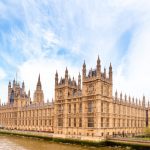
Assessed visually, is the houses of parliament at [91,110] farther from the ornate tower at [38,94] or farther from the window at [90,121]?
the ornate tower at [38,94]

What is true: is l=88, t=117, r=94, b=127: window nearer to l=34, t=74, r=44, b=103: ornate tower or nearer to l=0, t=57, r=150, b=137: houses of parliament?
l=0, t=57, r=150, b=137: houses of parliament

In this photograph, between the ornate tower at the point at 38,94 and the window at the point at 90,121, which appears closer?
the window at the point at 90,121

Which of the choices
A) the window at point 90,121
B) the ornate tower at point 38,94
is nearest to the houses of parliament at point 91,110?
the window at point 90,121

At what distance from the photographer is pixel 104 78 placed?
77062 mm

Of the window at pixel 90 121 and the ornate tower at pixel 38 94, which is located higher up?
the ornate tower at pixel 38 94

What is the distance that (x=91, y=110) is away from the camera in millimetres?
75750

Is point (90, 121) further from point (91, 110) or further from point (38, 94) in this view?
point (38, 94)

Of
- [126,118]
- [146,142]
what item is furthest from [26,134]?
[146,142]

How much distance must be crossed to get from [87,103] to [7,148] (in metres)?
28.1

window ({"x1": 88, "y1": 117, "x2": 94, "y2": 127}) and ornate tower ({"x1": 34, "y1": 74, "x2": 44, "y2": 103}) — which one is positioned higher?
ornate tower ({"x1": 34, "y1": 74, "x2": 44, "y2": 103})

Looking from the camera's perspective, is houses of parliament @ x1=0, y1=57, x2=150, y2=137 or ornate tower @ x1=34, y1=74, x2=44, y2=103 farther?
ornate tower @ x1=34, y1=74, x2=44, y2=103

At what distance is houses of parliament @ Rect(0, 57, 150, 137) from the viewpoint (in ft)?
245

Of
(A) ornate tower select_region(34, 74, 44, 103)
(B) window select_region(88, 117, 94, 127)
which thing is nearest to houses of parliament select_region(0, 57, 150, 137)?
(B) window select_region(88, 117, 94, 127)

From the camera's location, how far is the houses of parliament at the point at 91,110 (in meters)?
74.6
